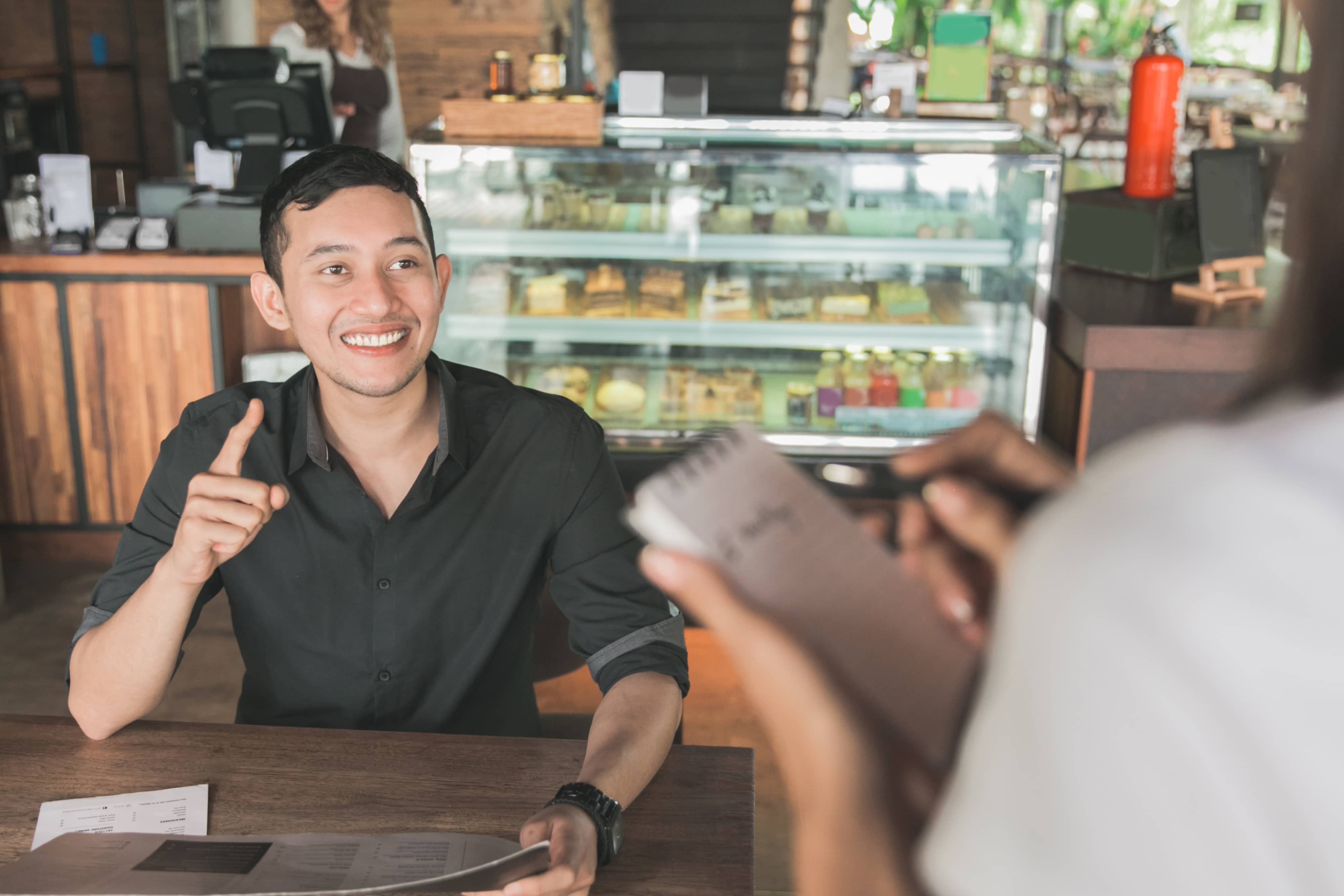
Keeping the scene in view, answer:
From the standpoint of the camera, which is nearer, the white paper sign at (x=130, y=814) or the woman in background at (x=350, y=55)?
the white paper sign at (x=130, y=814)

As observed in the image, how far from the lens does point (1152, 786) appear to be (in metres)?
0.28

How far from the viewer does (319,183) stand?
1540 millimetres

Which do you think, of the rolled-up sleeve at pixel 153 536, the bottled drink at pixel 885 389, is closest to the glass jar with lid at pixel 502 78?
the bottled drink at pixel 885 389

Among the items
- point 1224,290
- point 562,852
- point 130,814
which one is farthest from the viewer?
point 1224,290

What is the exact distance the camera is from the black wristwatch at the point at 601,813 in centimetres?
109

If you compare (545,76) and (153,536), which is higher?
(545,76)

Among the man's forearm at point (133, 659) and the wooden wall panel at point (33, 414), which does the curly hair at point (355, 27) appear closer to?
the wooden wall panel at point (33, 414)

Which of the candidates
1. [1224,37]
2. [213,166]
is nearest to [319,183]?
[213,166]

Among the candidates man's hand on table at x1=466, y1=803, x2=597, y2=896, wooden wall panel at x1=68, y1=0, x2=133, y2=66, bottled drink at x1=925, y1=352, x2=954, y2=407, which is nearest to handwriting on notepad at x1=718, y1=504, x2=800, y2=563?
man's hand on table at x1=466, y1=803, x2=597, y2=896

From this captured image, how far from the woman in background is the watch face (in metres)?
4.07

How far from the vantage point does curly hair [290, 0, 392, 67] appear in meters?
4.59

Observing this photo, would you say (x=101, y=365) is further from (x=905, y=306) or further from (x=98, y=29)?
(x=98, y=29)

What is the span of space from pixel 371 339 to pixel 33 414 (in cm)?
250

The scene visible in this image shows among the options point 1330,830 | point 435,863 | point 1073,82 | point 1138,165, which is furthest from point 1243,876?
point 1073,82
